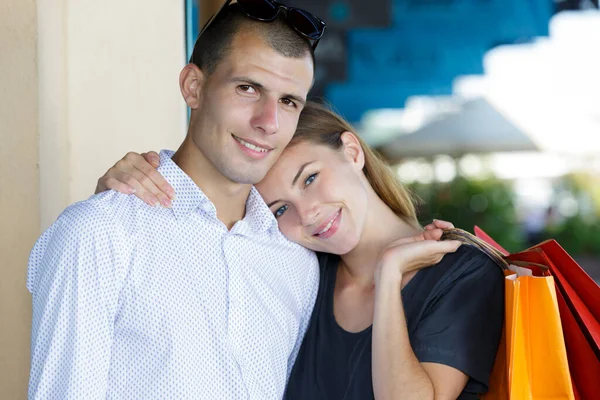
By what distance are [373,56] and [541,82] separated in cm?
187

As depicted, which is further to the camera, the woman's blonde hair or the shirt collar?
the woman's blonde hair

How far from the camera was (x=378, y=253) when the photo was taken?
2164mm

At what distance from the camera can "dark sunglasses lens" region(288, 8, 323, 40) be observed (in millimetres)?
1989

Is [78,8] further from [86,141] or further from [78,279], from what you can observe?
[78,279]

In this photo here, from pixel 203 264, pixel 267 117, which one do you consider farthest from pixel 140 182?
pixel 267 117

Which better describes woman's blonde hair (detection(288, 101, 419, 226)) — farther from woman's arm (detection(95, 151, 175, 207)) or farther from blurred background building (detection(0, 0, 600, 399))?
blurred background building (detection(0, 0, 600, 399))

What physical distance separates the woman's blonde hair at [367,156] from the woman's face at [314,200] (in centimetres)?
6

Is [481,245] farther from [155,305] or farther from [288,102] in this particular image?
[155,305]

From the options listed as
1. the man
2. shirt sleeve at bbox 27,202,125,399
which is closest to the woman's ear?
the man

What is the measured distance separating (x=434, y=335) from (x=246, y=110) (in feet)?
2.43

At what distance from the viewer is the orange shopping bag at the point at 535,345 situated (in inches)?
65.0

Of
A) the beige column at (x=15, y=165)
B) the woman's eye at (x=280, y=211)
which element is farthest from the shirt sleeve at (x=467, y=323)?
the beige column at (x=15, y=165)

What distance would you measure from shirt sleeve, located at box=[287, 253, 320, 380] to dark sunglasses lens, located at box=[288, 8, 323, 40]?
2.18 feet

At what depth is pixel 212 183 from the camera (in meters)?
1.93
